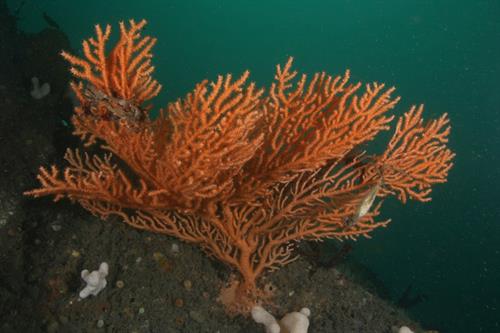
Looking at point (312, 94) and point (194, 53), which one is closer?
point (312, 94)

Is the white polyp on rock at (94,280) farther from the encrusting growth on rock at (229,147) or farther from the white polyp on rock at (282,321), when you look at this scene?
the white polyp on rock at (282,321)

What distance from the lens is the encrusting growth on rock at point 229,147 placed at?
2842mm

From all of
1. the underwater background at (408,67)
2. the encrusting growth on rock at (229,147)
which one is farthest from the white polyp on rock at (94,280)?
the underwater background at (408,67)

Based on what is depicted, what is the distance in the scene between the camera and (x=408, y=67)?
4011 inches

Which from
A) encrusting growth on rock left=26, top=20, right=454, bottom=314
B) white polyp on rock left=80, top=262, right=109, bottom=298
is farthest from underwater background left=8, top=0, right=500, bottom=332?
white polyp on rock left=80, top=262, right=109, bottom=298

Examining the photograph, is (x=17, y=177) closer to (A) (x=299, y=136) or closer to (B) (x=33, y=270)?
(B) (x=33, y=270)

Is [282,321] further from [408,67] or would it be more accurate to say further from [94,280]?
[408,67]

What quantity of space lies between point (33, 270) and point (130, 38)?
118 inches

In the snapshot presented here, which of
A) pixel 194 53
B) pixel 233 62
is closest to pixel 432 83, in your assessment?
pixel 233 62

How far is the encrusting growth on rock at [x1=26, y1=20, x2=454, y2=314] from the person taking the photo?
284cm

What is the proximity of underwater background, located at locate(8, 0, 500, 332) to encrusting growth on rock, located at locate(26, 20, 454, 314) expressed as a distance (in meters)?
8.07

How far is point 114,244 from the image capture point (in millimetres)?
4434

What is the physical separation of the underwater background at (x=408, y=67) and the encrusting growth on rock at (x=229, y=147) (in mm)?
8072

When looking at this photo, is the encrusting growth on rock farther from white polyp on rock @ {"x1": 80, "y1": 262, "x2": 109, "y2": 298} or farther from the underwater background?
the underwater background
